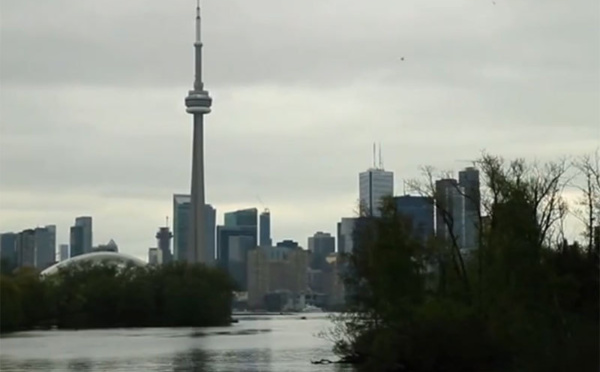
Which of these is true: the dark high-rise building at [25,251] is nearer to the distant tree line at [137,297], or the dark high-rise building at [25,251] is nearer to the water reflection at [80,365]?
the water reflection at [80,365]

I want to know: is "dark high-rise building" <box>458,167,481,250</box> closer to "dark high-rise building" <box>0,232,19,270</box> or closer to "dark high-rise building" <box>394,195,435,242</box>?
"dark high-rise building" <box>394,195,435,242</box>

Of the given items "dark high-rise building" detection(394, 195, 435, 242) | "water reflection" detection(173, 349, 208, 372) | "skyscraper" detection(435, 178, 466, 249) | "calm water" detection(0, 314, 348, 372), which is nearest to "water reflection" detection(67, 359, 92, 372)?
"calm water" detection(0, 314, 348, 372)

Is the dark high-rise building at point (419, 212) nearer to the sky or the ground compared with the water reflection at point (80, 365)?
nearer to the sky

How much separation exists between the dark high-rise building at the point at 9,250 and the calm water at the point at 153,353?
9.73 meters

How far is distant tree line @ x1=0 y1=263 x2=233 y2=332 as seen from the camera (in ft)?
351

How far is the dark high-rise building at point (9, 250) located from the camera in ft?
136

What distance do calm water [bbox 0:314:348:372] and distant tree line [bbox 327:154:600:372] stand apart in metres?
4.19

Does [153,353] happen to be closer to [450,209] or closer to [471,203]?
[450,209]

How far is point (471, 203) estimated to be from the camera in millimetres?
53438

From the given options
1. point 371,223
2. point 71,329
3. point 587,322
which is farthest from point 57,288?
point 587,322

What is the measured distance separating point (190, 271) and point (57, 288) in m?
27.8

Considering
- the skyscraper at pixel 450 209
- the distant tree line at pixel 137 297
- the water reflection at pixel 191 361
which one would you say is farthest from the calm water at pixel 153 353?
the distant tree line at pixel 137 297

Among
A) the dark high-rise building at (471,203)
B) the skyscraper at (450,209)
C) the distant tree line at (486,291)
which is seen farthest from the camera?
the skyscraper at (450,209)

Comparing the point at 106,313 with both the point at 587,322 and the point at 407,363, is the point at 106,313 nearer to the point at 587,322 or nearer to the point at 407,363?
the point at 407,363
